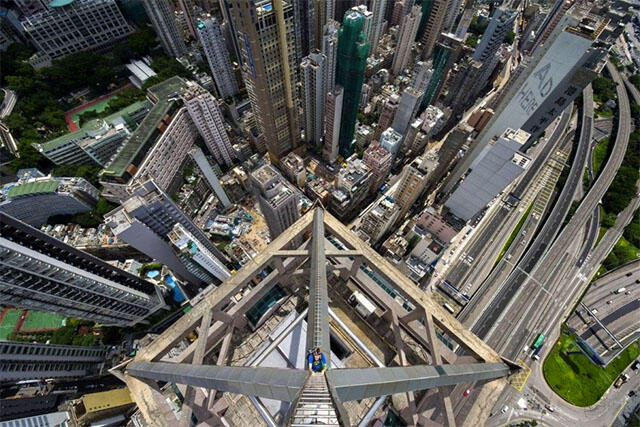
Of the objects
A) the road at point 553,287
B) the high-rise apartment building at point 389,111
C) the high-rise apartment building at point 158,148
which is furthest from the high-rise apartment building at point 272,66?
the road at point 553,287

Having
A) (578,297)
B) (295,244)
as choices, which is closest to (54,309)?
(295,244)

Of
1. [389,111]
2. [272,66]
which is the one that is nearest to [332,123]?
[389,111]

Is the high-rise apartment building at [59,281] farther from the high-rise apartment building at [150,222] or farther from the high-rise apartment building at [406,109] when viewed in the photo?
the high-rise apartment building at [406,109]

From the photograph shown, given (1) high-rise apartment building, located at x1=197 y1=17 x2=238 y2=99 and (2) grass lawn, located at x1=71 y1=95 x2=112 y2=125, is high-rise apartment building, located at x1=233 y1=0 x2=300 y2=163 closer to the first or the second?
(1) high-rise apartment building, located at x1=197 y1=17 x2=238 y2=99

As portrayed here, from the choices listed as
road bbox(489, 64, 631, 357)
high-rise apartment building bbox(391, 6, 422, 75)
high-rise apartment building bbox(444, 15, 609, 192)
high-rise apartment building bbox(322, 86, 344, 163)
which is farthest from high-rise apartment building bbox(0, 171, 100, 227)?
high-rise apartment building bbox(391, 6, 422, 75)

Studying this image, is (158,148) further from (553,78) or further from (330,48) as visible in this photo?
(553,78)

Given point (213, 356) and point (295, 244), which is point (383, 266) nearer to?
point (295, 244)
